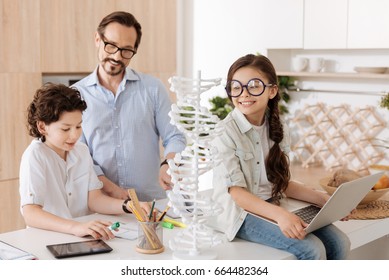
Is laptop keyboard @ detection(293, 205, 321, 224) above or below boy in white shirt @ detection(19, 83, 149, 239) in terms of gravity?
below

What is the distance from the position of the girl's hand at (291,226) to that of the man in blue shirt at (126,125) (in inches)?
32.4

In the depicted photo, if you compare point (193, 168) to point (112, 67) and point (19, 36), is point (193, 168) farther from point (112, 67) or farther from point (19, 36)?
point (19, 36)

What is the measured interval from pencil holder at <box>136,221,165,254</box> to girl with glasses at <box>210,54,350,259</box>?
0.25 metres

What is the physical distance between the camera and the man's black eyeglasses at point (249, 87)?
1.79 meters

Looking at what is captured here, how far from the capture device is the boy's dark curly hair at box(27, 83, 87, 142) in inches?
74.1

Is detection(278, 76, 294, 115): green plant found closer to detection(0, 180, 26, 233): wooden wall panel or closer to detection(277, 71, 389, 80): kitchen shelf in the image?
detection(277, 71, 389, 80): kitchen shelf

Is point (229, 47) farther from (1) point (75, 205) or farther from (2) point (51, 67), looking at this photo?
(1) point (75, 205)

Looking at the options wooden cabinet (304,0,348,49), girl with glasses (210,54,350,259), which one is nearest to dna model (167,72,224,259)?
girl with glasses (210,54,350,259)

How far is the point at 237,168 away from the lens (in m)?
1.78

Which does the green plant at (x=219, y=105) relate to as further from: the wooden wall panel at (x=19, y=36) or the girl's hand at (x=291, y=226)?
the girl's hand at (x=291, y=226)

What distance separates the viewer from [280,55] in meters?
4.90

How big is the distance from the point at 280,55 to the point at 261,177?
10.4 feet

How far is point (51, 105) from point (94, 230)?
0.45 meters
